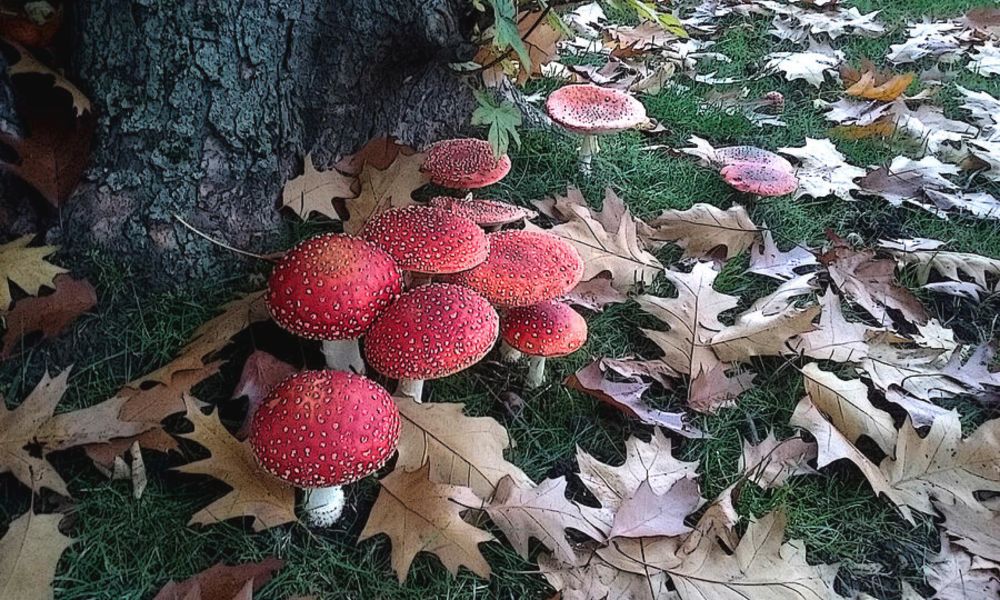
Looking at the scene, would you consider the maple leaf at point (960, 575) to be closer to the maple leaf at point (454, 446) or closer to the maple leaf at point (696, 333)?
the maple leaf at point (696, 333)

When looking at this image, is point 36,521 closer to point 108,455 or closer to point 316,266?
point 108,455

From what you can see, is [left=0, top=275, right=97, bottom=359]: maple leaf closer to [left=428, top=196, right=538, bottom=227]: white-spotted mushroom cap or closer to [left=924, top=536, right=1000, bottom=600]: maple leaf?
[left=428, top=196, right=538, bottom=227]: white-spotted mushroom cap

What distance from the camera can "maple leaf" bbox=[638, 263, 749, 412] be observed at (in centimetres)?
236

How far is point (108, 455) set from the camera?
6.34ft

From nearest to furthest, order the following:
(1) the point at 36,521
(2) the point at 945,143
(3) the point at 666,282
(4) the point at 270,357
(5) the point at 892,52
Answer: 1. (1) the point at 36,521
2. (4) the point at 270,357
3. (3) the point at 666,282
4. (2) the point at 945,143
5. (5) the point at 892,52

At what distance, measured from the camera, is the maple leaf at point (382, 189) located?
253cm

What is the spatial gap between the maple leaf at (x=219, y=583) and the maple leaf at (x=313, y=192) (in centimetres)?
117

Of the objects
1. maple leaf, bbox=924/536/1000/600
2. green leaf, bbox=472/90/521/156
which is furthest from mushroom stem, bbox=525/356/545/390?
maple leaf, bbox=924/536/1000/600

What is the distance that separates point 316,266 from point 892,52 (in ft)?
15.3

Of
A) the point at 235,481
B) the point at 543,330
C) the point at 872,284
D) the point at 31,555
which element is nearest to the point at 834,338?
the point at 872,284

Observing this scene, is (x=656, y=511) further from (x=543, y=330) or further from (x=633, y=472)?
(x=543, y=330)

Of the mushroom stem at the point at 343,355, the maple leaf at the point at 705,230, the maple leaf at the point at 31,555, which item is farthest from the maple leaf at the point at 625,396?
the maple leaf at the point at 31,555

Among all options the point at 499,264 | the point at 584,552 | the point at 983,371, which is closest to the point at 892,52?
the point at 983,371

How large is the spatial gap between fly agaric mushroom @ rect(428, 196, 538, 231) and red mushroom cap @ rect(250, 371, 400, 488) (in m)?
0.89
